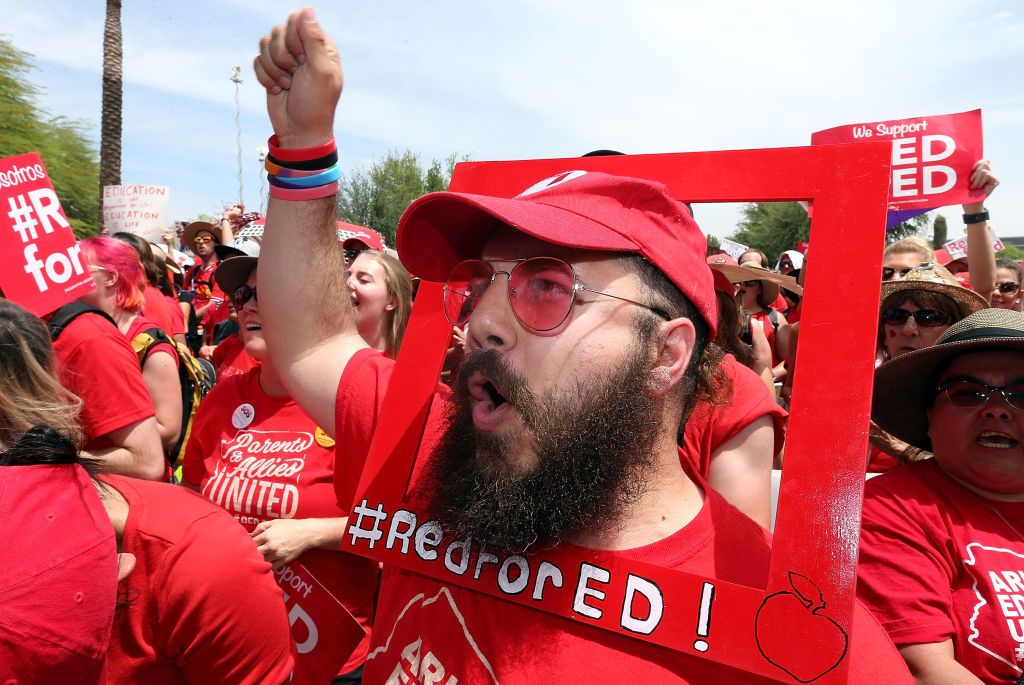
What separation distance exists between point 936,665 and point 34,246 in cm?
378

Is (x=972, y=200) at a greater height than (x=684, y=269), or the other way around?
(x=972, y=200)

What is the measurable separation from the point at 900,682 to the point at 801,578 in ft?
0.81

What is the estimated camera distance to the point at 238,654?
1.87 meters

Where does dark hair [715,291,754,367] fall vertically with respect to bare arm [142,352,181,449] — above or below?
above

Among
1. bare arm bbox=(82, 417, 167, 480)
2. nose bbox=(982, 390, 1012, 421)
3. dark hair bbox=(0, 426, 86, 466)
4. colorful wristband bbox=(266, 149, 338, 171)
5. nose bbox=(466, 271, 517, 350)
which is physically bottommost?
bare arm bbox=(82, 417, 167, 480)

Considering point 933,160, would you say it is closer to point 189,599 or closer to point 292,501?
point 292,501

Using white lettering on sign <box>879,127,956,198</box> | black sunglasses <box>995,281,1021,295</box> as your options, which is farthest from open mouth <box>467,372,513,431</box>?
black sunglasses <box>995,281,1021,295</box>

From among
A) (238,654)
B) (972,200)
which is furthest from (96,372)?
(972,200)

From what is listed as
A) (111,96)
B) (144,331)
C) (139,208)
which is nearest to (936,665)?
(144,331)

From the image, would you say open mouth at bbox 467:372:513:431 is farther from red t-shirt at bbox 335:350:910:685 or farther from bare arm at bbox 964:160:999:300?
bare arm at bbox 964:160:999:300

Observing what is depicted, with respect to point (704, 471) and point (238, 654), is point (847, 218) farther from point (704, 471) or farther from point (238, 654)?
point (238, 654)

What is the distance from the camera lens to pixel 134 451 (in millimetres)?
3080

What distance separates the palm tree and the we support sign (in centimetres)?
1545

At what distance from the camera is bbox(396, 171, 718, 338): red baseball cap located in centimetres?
125
